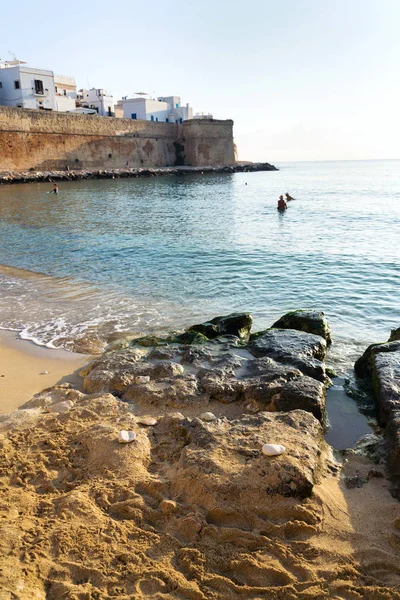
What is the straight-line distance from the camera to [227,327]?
6.27 metres

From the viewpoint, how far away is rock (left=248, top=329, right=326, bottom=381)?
185 inches

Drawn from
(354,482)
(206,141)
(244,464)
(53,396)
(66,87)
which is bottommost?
(354,482)

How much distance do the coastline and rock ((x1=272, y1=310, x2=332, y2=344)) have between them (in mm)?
2638

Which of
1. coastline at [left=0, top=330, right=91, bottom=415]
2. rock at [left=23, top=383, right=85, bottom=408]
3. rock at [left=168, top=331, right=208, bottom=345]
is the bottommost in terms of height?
coastline at [left=0, top=330, right=91, bottom=415]

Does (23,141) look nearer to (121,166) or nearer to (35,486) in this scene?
(121,166)

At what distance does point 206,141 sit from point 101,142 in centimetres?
1498

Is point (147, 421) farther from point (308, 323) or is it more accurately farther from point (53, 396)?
point (308, 323)

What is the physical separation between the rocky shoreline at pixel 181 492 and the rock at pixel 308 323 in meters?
1.34

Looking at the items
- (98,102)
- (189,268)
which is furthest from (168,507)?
(98,102)

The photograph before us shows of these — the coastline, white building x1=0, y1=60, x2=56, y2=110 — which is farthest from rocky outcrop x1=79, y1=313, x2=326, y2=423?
white building x1=0, y1=60, x2=56, y2=110

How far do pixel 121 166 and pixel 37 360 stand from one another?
48.4 meters

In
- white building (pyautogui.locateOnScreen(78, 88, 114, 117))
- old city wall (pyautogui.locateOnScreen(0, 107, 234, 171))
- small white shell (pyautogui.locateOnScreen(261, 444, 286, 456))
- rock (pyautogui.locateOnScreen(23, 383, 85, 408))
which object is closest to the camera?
small white shell (pyautogui.locateOnScreen(261, 444, 286, 456))

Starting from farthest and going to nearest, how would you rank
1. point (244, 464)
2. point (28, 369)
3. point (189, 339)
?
point (189, 339) < point (28, 369) < point (244, 464)

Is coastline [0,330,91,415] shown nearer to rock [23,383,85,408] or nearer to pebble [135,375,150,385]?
rock [23,383,85,408]
